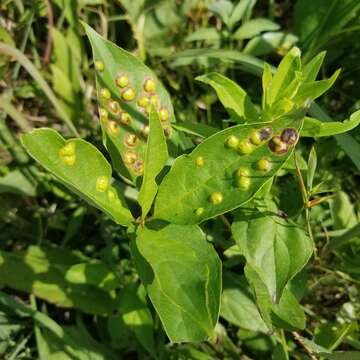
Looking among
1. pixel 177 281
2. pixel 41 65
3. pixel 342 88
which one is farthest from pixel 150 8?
pixel 177 281

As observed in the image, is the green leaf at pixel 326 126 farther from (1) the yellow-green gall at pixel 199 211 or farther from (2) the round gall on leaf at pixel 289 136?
(1) the yellow-green gall at pixel 199 211

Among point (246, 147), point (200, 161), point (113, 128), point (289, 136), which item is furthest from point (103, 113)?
point (289, 136)

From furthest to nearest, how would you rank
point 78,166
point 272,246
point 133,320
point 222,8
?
point 222,8, point 133,320, point 272,246, point 78,166

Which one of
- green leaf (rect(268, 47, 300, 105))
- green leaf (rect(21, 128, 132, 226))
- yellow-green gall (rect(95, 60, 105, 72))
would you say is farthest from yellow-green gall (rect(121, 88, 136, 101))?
green leaf (rect(268, 47, 300, 105))

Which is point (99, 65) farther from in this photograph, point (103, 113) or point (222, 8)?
point (222, 8)

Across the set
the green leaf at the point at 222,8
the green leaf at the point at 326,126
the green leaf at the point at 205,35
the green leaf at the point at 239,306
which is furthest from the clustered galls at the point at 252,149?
the green leaf at the point at 205,35

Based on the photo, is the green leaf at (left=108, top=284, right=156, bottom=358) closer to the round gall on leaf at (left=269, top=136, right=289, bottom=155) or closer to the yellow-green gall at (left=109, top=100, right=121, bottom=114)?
the yellow-green gall at (left=109, top=100, right=121, bottom=114)
